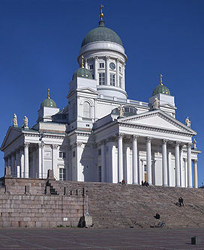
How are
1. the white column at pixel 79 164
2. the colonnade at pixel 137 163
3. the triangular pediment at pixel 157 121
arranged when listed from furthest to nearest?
the white column at pixel 79 164 → the triangular pediment at pixel 157 121 → the colonnade at pixel 137 163

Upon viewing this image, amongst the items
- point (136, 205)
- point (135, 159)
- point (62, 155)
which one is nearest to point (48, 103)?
point (62, 155)

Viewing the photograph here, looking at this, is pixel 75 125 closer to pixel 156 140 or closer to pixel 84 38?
pixel 156 140

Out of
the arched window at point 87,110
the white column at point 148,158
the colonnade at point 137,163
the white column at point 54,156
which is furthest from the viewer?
the arched window at point 87,110

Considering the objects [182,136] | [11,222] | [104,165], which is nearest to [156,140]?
[182,136]

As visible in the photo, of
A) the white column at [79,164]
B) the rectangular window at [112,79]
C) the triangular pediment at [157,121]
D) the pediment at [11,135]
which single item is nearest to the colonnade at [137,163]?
the triangular pediment at [157,121]

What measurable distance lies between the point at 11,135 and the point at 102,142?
16.2 meters

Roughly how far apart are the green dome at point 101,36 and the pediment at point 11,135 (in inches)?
791

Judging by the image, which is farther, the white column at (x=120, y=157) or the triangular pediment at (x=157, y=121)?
the triangular pediment at (x=157, y=121)

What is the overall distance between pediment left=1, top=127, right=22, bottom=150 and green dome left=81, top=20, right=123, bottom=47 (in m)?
20.1

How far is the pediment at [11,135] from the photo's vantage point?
6844cm

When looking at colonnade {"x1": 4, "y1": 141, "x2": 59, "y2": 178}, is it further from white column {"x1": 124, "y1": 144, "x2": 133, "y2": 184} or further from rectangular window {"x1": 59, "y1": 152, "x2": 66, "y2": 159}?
white column {"x1": 124, "y1": 144, "x2": 133, "y2": 184}

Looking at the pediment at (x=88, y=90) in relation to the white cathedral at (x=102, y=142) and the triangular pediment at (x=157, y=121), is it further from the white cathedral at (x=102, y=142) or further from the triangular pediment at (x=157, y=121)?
the triangular pediment at (x=157, y=121)

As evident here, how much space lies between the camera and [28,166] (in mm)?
67000

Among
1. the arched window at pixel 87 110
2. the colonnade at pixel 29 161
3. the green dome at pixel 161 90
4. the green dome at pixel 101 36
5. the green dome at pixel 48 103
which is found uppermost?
the green dome at pixel 101 36
